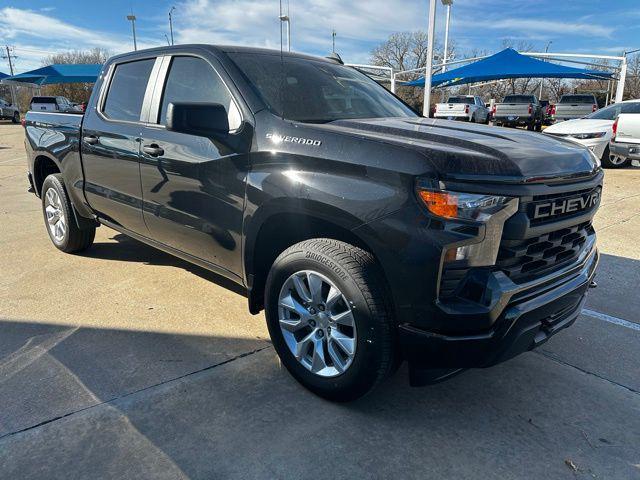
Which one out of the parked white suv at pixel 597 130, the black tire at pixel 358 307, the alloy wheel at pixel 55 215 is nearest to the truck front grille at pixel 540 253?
the black tire at pixel 358 307

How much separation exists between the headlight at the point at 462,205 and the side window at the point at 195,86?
4.42 ft

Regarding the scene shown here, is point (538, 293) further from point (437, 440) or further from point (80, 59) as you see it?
point (80, 59)

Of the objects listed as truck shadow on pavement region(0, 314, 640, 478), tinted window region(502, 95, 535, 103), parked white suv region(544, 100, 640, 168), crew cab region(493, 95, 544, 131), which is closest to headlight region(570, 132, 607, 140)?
parked white suv region(544, 100, 640, 168)

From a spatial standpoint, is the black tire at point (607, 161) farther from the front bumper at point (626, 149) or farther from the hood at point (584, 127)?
the front bumper at point (626, 149)

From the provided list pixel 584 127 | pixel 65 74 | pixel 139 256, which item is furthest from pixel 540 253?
pixel 65 74

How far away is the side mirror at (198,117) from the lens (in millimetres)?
2779

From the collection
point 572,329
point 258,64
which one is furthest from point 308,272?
point 572,329

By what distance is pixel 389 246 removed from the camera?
224 centimetres

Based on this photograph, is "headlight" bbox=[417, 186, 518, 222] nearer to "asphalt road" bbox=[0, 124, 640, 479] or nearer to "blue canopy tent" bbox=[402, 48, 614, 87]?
"asphalt road" bbox=[0, 124, 640, 479]

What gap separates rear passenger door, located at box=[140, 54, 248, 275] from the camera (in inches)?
118

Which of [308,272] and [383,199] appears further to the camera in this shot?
[308,272]

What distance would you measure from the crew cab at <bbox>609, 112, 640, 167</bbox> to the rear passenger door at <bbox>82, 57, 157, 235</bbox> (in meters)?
9.53

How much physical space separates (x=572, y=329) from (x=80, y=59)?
7093 cm

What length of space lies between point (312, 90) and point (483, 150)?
141cm
